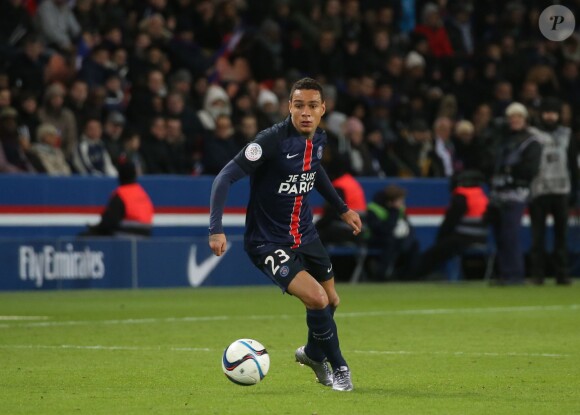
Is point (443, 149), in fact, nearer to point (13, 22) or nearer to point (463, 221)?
point (463, 221)

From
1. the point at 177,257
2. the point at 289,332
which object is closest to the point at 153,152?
the point at 177,257

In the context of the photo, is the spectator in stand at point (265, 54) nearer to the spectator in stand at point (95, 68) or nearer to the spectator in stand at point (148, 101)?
the spectator in stand at point (148, 101)

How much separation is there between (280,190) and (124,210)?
10.8m

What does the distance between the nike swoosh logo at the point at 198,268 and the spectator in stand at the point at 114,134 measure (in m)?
1.86

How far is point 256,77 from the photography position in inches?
971

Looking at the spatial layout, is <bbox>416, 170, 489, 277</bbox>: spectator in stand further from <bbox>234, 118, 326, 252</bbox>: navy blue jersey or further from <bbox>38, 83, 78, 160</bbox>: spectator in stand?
<bbox>234, 118, 326, 252</bbox>: navy blue jersey

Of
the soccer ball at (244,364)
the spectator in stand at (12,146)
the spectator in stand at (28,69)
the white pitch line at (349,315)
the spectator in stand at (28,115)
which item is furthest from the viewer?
the spectator in stand at (28,69)

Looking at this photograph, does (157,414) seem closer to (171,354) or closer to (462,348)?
(171,354)

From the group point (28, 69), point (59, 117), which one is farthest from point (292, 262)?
point (28, 69)

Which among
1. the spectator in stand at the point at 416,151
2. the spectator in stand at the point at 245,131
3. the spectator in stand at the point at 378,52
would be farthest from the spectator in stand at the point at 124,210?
the spectator in stand at the point at 378,52

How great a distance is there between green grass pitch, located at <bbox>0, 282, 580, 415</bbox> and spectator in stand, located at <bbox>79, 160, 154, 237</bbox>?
966mm

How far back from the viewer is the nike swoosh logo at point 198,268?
20.3 metres

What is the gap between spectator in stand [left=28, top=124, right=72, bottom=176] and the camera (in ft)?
64.7

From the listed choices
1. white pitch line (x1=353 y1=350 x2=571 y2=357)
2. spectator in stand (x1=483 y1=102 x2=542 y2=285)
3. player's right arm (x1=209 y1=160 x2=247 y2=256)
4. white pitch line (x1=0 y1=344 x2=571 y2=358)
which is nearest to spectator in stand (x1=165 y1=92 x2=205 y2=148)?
spectator in stand (x1=483 y1=102 x2=542 y2=285)
